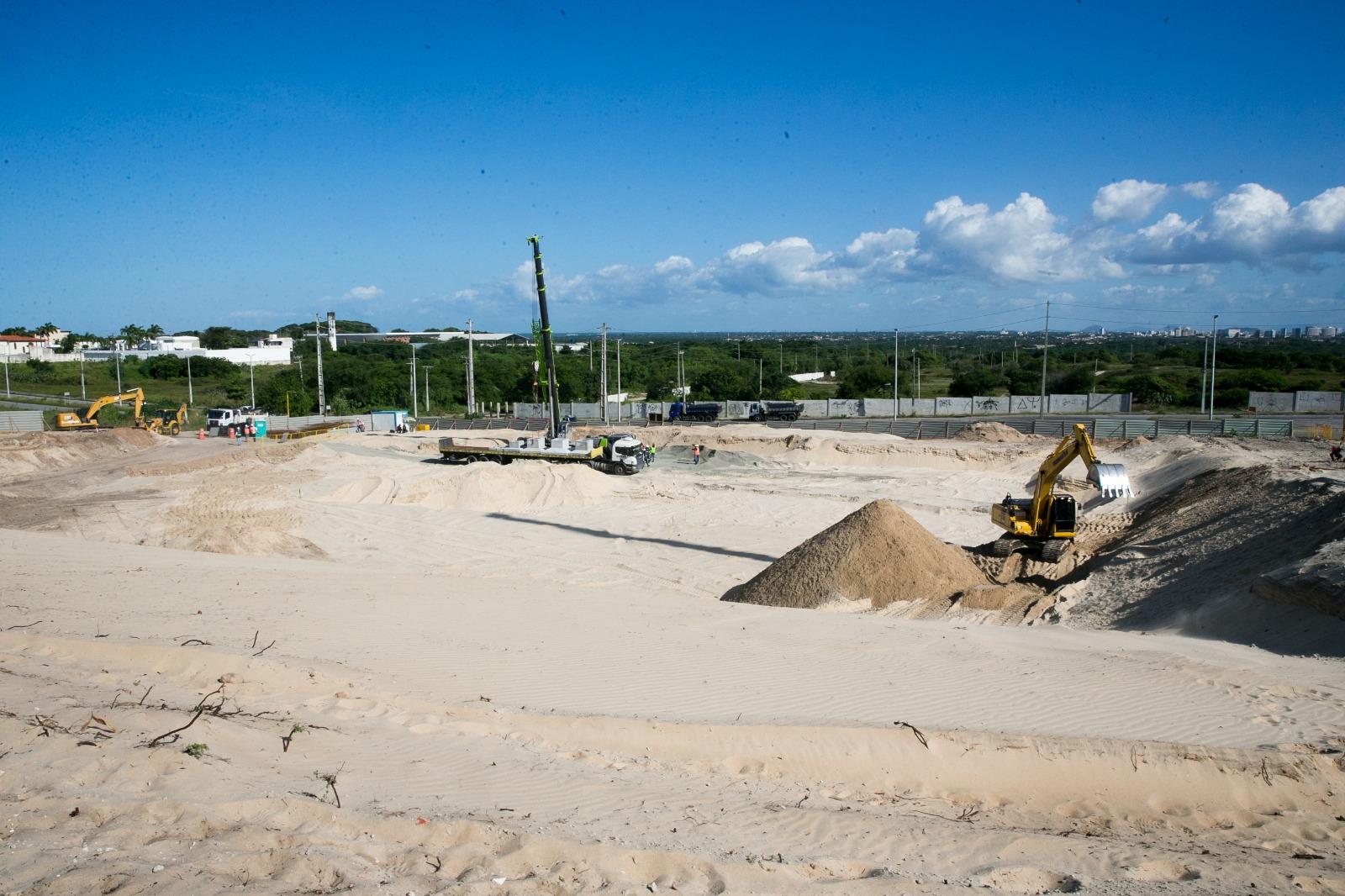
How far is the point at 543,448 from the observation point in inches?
1324

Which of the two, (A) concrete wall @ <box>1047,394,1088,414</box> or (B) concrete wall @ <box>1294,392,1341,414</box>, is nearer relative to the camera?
(B) concrete wall @ <box>1294,392,1341,414</box>

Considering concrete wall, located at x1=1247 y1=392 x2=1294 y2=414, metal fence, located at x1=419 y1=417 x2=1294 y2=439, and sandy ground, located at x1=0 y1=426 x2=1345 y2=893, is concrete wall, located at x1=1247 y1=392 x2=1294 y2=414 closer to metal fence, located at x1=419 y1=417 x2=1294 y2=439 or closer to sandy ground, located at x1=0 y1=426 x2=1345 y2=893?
metal fence, located at x1=419 y1=417 x2=1294 y2=439

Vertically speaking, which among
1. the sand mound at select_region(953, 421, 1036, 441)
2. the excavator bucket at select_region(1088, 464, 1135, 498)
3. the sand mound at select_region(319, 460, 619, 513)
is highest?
the excavator bucket at select_region(1088, 464, 1135, 498)

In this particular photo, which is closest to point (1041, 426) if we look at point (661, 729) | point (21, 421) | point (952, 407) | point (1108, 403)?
point (952, 407)

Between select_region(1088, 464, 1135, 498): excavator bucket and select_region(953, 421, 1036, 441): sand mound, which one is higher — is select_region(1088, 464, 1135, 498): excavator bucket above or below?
above

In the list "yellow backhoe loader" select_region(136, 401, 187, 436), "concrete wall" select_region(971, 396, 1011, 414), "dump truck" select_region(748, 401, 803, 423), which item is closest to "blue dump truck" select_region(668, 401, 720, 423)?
"dump truck" select_region(748, 401, 803, 423)

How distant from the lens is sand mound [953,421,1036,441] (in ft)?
144

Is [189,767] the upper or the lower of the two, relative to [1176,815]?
upper

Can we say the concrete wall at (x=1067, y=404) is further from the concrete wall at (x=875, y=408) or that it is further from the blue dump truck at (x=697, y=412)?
the blue dump truck at (x=697, y=412)

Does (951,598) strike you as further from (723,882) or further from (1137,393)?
(1137,393)

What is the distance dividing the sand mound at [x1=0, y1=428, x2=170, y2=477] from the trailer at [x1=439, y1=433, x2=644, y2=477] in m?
16.7

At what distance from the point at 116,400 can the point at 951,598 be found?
46.4 m

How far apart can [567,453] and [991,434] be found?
902 inches

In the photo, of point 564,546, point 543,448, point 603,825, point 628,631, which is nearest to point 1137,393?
point 543,448
